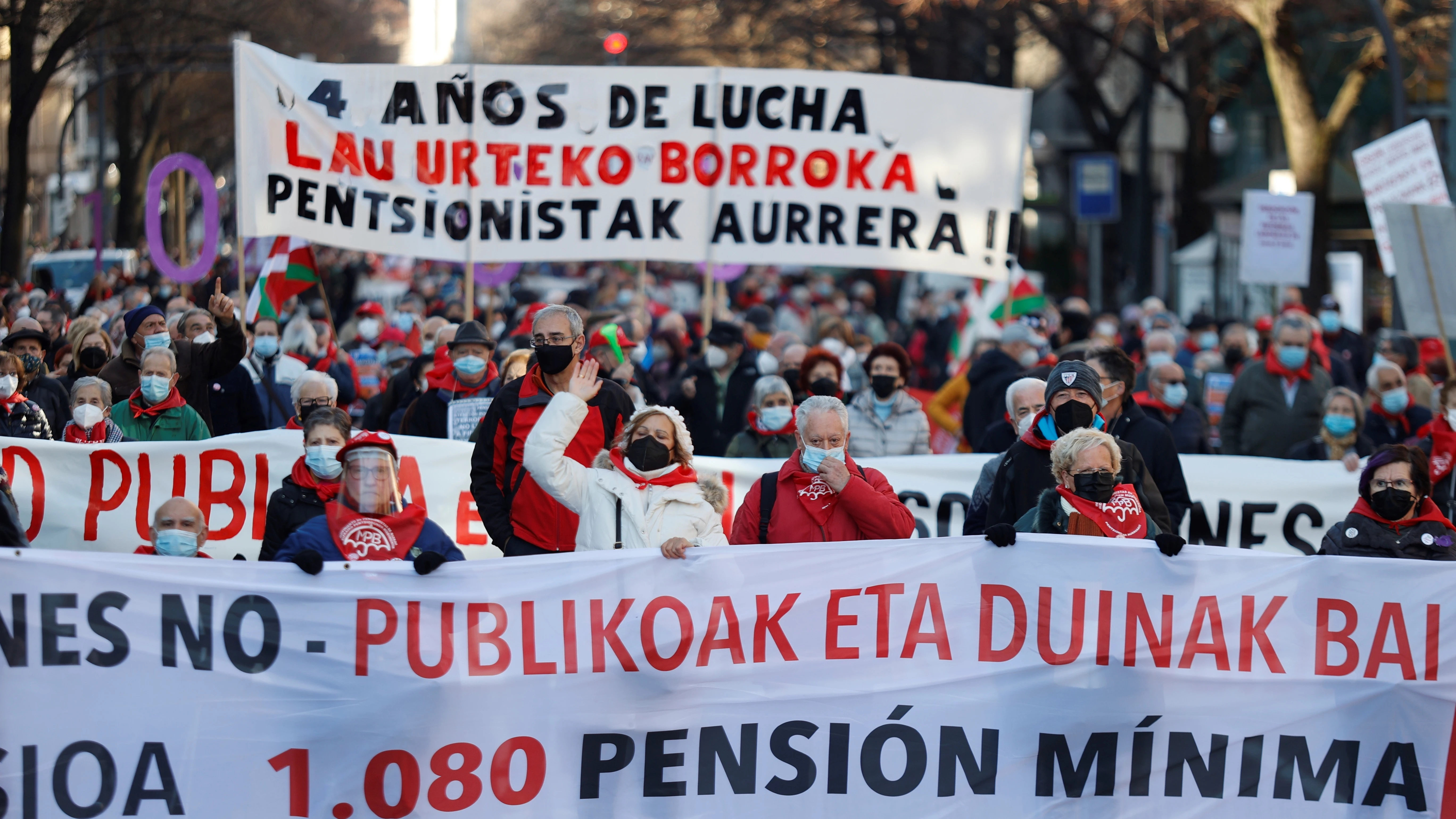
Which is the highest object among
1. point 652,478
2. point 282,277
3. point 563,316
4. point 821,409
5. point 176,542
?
point 282,277

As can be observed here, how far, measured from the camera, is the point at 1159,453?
6359mm

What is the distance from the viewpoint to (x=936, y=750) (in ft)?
16.5

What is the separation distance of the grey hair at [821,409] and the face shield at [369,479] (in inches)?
50.1

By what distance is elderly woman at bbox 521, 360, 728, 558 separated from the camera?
214 inches

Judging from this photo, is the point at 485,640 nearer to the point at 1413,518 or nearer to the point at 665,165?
the point at 1413,518

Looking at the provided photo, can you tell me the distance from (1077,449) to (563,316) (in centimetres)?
174

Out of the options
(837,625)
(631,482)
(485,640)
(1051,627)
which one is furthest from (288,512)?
(1051,627)

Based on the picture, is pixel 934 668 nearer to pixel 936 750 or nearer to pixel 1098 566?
pixel 936 750

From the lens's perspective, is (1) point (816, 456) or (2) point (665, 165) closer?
(1) point (816, 456)

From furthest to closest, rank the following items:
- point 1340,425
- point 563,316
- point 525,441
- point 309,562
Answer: point 1340,425
point 563,316
point 525,441
point 309,562

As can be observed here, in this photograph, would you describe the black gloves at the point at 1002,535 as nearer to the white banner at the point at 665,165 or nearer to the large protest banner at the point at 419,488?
the large protest banner at the point at 419,488

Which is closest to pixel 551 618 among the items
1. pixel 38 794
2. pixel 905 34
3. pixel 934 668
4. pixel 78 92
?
pixel 934 668

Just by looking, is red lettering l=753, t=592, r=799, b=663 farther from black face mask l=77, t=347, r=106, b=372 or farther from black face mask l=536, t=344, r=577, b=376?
black face mask l=77, t=347, r=106, b=372

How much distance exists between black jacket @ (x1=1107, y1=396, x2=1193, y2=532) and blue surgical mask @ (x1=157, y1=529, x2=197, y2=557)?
10.1 feet
